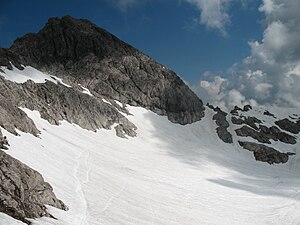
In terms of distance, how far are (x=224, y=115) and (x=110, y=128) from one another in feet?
184

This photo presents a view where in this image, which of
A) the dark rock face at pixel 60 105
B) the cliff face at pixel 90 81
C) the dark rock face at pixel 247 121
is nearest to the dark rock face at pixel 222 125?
the dark rock face at pixel 247 121

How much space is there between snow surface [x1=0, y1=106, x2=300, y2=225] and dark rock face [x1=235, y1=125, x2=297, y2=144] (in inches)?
828

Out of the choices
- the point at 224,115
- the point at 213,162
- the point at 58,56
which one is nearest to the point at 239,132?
the point at 224,115

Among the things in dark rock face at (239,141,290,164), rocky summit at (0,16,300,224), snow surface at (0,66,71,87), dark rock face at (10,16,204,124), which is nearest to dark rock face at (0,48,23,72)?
rocky summit at (0,16,300,224)

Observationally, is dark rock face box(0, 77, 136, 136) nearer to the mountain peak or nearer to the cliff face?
the cliff face

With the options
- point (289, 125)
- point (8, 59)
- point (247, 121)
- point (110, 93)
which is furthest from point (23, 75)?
point (289, 125)

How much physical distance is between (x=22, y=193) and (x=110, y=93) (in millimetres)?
92404

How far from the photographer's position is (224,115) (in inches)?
5236

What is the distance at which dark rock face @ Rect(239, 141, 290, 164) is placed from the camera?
107069 millimetres

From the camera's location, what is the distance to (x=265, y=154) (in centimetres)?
10850

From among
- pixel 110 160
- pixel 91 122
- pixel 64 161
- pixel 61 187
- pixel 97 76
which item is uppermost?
pixel 97 76

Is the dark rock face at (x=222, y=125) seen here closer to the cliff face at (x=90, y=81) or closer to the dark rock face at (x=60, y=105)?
the cliff face at (x=90, y=81)

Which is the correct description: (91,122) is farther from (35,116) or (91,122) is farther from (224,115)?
(224,115)

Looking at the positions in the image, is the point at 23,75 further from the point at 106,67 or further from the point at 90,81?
the point at 106,67
